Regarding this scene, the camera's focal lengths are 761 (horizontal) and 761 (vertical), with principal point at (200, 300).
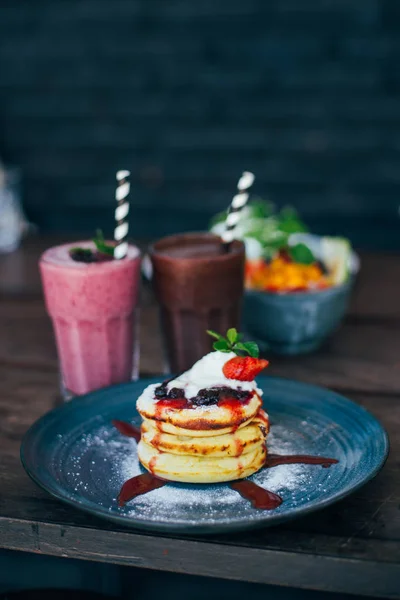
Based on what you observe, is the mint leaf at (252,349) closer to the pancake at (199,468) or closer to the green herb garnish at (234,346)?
the green herb garnish at (234,346)

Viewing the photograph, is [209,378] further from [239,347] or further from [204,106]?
[204,106]

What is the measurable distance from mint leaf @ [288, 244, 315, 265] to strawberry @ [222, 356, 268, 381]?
63 centimetres

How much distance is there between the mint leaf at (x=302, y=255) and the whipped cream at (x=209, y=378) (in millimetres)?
616

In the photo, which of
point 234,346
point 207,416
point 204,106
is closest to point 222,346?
point 234,346

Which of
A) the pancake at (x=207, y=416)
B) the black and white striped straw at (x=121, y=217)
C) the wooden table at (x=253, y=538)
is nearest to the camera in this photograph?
the wooden table at (x=253, y=538)

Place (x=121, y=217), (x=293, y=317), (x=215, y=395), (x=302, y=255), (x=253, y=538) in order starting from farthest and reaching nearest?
(x=302, y=255)
(x=293, y=317)
(x=121, y=217)
(x=215, y=395)
(x=253, y=538)

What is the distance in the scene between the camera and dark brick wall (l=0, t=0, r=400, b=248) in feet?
A: 12.1

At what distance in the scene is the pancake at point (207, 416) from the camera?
3.09 ft

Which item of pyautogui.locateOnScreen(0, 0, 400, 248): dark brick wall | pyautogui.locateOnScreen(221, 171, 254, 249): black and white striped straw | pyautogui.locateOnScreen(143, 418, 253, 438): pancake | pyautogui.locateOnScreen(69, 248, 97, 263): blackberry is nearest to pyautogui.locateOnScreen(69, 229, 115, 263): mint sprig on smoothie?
pyautogui.locateOnScreen(69, 248, 97, 263): blackberry

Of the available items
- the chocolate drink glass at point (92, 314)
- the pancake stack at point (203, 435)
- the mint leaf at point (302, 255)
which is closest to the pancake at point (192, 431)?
the pancake stack at point (203, 435)

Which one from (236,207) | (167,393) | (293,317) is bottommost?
(293,317)

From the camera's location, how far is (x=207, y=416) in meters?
0.94

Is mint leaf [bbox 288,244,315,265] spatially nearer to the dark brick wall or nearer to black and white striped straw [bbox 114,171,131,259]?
black and white striped straw [bbox 114,171,131,259]

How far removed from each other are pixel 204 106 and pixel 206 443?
3.15 m
